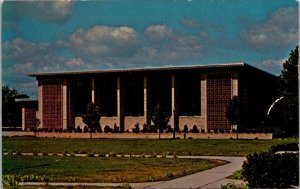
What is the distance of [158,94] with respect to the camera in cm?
6725

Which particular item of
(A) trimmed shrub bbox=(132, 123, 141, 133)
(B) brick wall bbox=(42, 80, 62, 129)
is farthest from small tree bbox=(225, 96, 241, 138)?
(B) brick wall bbox=(42, 80, 62, 129)

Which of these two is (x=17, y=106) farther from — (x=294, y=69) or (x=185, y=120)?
(x=294, y=69)

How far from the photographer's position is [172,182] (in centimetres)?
1535

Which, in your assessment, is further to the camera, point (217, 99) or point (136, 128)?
point (136, 128)

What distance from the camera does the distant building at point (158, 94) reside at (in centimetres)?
5996

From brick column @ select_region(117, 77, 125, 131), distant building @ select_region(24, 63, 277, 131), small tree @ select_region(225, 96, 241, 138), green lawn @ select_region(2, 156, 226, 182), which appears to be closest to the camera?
green lawn @ select_region(2, 156, 226, 182)

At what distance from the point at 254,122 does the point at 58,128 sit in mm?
27666

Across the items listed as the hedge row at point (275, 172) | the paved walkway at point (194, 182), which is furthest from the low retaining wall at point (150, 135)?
the hedge row at point (275, 172)

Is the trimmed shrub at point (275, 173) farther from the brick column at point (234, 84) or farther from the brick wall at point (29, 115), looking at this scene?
the brick wall at point (29, 115)

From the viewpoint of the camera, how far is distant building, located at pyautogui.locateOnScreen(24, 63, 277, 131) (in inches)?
2361

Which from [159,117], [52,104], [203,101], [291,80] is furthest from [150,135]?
[291,80]

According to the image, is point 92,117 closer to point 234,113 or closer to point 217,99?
point 217,99

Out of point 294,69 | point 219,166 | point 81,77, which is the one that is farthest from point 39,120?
point 219,166

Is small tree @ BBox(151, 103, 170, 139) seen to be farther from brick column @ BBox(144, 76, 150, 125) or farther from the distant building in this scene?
brick column @ BBox(144, 76, 150, 125)
